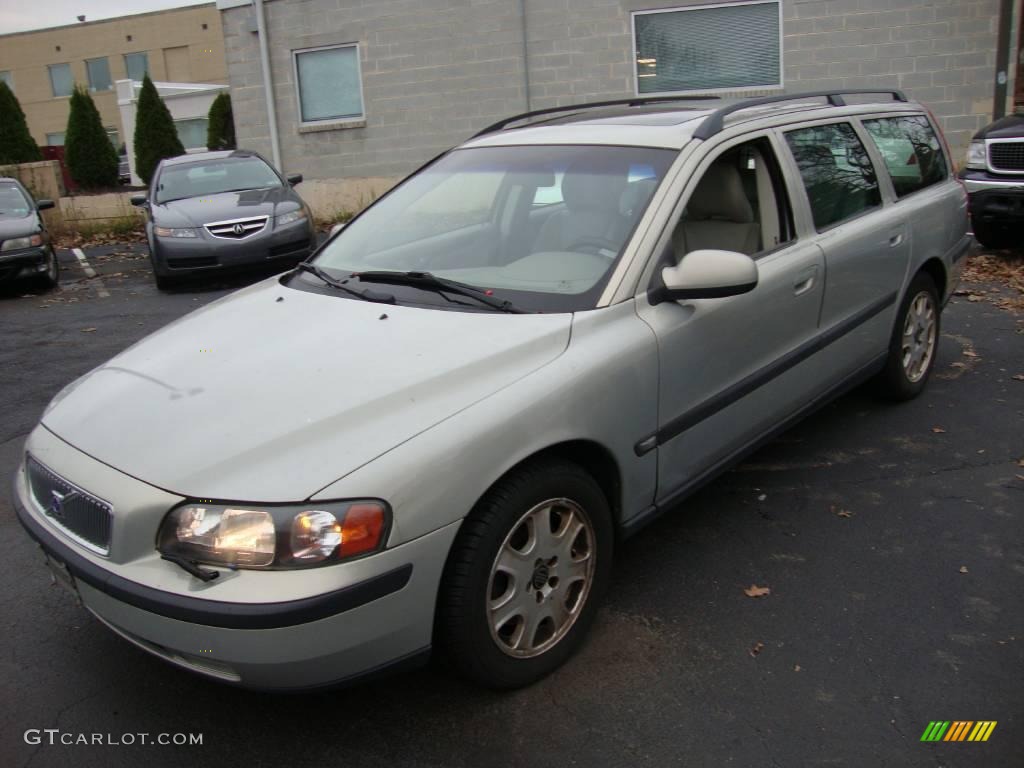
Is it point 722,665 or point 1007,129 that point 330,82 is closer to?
point 1007,129

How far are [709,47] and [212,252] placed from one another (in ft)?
25.6

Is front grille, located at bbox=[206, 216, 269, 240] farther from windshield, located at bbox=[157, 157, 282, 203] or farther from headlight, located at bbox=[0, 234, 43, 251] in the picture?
headlight, located at bbox=[0, 234, 43, 251]

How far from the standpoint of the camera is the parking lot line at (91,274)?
1082cm

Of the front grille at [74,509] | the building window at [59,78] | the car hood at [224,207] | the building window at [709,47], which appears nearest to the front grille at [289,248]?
the car hood at [224,207]

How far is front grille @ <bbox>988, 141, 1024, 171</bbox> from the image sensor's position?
8922 millimetres

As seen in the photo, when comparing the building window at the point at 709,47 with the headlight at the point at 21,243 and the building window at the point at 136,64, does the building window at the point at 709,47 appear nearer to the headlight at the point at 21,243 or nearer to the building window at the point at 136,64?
the headlight at the point at 21,243

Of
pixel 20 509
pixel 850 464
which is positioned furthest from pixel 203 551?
pixel 850 464

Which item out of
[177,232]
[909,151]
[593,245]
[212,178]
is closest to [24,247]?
[177,232]

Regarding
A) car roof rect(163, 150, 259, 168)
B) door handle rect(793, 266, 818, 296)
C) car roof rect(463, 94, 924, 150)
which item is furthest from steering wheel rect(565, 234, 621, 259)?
car roof rect(163, 150, 259, 168)

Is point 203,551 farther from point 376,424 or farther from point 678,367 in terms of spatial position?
point 678,367

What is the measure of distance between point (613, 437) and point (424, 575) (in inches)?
33.6

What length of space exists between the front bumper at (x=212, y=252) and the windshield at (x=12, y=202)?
2.15 metres

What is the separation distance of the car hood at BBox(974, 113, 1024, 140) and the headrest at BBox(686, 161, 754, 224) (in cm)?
644

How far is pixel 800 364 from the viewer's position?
402 cm
